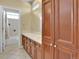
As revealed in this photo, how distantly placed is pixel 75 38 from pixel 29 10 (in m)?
5.72

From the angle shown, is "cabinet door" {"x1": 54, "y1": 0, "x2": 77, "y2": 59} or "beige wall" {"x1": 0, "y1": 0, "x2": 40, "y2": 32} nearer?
"cabinet door" {"x1": 54, "y1": 0, "x2": 77, "y2": 59}

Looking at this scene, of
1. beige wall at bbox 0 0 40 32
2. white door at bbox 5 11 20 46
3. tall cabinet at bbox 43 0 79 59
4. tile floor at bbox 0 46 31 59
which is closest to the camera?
tall cabinet at bbox 43 0 79 59

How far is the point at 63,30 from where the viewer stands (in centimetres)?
186

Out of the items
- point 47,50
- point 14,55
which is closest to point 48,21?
point 47,50

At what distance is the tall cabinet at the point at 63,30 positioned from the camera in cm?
159

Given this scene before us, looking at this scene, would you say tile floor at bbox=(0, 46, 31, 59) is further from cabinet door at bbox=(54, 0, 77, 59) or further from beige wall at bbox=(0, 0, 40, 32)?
cabinet door at bbox=(54, 0, 77, 59)

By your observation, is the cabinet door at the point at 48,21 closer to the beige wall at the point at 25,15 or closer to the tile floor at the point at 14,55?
the tile floor at the point at 14,55

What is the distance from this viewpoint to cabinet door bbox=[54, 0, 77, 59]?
1.63 metres

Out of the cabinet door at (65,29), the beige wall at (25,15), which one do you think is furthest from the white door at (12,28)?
the cabinet door at (65,29)

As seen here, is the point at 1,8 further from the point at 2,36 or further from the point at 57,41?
the point at 57,41

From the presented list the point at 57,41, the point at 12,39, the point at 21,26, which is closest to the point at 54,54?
the point at 57,41

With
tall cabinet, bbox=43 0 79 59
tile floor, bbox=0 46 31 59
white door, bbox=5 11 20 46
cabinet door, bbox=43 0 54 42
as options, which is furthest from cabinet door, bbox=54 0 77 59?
white door, bbox=5 11 20 46

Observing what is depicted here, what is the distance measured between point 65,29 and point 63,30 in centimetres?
6

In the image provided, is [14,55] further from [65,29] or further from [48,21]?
[65,29]
